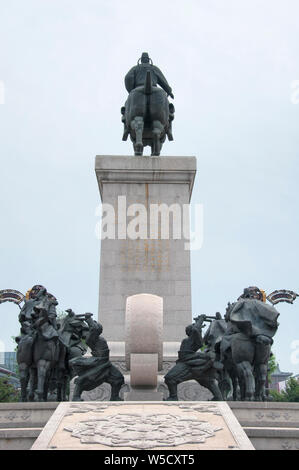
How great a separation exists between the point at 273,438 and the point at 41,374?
5748mm

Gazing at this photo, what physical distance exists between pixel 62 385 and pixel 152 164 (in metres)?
6.58

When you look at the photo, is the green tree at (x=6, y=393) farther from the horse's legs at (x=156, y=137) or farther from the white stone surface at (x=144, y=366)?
the white stone surface at (x=144, y=366)

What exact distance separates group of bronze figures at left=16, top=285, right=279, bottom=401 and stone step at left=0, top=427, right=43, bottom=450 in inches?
116

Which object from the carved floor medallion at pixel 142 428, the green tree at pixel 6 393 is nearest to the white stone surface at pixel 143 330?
the carved floor medallion at pixel 142 428

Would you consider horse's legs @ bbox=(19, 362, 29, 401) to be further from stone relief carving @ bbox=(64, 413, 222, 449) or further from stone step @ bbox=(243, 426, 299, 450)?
stone step @ bbox=(243, 426, 299, 450)

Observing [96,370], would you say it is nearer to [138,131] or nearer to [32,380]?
[32,380]

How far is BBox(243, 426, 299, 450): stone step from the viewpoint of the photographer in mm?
7688

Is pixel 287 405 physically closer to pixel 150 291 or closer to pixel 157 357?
pixel 157 357


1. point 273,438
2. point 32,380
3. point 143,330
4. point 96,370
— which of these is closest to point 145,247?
point 32,380

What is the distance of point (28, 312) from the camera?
1295 centimetres

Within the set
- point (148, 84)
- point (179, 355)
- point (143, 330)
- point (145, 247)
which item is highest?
point (148, 84)

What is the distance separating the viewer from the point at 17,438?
770 cm

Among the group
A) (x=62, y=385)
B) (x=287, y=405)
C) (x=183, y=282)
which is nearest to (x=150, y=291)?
(x=183, y=282)

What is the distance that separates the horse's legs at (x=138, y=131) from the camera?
16.9 m
